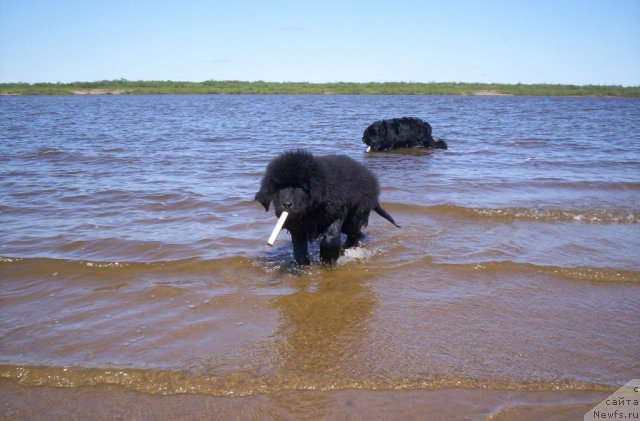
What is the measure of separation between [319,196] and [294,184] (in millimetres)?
283

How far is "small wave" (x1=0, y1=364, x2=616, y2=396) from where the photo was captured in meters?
3.32

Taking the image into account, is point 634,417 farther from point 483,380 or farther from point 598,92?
point 598,92

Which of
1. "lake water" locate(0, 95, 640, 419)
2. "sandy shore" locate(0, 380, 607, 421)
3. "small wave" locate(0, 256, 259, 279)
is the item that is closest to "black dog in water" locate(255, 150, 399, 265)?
"lake water" locate(0, 95, 640, 419)

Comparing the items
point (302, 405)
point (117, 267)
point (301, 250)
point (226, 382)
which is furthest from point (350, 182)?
point (302, 405)

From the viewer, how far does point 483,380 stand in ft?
11.1

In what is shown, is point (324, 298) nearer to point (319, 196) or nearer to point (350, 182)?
point (319, 196)

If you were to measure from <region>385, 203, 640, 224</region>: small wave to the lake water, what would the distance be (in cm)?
4

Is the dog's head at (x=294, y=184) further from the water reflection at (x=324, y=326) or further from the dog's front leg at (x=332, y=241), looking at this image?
the water reflection at (x=324, y=326)

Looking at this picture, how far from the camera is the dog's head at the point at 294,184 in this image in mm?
5117

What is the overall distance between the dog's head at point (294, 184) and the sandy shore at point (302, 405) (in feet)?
7.26

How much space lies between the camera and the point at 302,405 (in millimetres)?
3156

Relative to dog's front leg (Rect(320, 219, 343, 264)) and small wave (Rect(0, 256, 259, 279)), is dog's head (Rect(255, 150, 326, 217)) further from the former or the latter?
small wave (Rect(0, 256, 259, 279))

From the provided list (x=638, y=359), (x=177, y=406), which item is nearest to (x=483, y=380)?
(x=638, y=359)

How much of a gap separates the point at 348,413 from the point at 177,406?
1059mm
